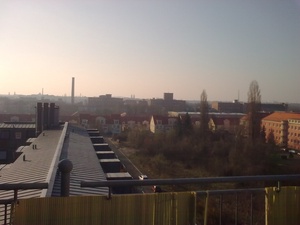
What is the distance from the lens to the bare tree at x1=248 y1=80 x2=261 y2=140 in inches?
1163

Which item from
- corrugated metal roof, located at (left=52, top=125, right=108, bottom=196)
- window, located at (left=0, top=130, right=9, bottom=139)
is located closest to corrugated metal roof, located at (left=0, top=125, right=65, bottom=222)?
corrugated metal roof, located at (left=52, top=125, right=108, bottom=196)

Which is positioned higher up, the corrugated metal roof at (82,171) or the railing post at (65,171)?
the railing post at (65,171)

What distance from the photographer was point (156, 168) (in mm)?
24875

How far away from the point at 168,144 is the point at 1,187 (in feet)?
92.7

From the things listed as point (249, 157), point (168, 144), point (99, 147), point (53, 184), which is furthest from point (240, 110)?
point (53, 184)

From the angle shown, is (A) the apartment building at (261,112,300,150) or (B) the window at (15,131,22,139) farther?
(A) the apartment building at (261,112,300,150)

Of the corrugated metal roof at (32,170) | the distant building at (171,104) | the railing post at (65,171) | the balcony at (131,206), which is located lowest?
the corrugated metal roof at (32,170)

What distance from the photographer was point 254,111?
31.3 meters

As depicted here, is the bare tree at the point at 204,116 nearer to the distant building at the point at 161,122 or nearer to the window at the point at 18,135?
the distant building at the point at 161,122

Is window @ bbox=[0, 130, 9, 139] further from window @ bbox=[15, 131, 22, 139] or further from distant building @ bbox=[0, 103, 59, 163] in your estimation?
window @ bbox=[15, 131, 22, 139]

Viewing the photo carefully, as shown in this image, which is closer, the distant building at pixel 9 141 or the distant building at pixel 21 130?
the distant building at pixel 21 130

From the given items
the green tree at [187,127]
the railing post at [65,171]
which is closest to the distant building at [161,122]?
the green tree at [187,127]

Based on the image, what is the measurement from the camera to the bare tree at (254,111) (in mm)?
29531

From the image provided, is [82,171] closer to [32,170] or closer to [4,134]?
[32,170]
